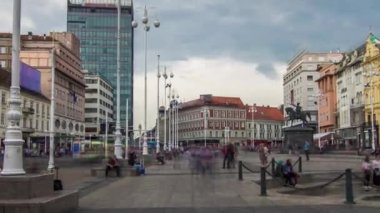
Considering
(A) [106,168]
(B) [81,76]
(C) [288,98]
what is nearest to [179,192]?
(A) [106,168]

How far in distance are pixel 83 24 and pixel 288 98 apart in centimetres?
12303

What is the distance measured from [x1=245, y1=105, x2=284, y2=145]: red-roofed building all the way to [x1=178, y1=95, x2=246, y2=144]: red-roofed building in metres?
2.89

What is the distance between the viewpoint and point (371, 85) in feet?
310

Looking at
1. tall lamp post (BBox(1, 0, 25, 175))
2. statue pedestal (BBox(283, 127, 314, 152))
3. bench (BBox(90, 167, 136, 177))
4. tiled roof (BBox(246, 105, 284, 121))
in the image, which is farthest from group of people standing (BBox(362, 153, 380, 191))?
tiled roof (BBox(246, 105, 284, 121))

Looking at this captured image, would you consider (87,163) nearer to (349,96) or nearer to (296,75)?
(349,96)

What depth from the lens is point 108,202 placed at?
17094 millimetres

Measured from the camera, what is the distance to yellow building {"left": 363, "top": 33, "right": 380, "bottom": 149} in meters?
92.5

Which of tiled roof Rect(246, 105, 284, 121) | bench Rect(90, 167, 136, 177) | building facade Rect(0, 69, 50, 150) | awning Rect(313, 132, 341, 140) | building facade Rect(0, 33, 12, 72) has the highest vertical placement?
building facade Rect(0, 33, 12, 72)

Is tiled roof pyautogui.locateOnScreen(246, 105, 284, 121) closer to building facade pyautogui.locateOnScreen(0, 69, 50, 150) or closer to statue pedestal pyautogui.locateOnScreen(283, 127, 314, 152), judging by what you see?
building facade pyautogui.locateOnScreen(0, 69, 50, 150)

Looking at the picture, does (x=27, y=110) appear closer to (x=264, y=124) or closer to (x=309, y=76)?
(x=309, y=76)

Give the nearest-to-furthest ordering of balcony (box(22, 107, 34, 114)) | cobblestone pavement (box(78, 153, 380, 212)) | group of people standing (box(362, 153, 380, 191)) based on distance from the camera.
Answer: cobblestone pavement (box(78, 153, 380, 212)) < group of people standing (box(362, 153, 380, 191)) < balcony (box(22, 107, 34, 114))

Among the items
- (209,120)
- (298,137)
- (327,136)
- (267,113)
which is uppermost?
(267,113)

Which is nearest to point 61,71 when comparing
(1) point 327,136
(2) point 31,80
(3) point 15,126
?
(2) point 31,80

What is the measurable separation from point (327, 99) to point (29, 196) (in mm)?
121062
